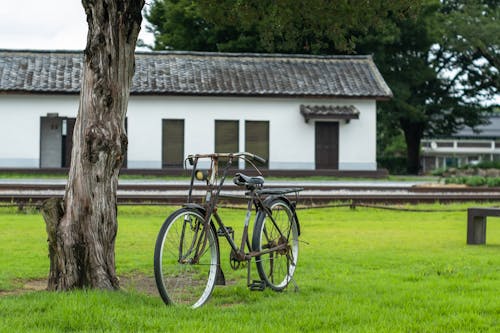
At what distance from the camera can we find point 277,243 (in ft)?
22.4

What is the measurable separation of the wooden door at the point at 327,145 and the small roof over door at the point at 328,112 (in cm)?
57

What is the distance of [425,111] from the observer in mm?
42375

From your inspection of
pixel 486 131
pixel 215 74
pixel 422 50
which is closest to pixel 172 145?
pixel 215 74

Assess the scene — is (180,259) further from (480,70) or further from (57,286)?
(480,70)

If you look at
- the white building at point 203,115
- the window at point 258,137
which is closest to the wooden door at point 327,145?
the white building at point 203,115

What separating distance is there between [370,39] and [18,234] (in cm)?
2997

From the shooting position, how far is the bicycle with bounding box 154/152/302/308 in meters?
5.78

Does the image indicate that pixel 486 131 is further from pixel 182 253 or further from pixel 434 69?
pixel 182 253

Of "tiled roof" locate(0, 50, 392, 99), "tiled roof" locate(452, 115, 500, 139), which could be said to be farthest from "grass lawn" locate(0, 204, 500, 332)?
"tiled roof" locate(452, 115, 500, 139)

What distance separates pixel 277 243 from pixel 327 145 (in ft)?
83.1

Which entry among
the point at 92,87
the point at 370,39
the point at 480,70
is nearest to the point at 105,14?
the point at 92,87

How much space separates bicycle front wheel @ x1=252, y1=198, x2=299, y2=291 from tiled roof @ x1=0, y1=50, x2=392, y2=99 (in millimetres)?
24150

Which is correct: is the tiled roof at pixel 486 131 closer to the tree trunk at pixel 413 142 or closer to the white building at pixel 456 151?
the white building at pixel 456 151

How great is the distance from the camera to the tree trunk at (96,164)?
245 inches
